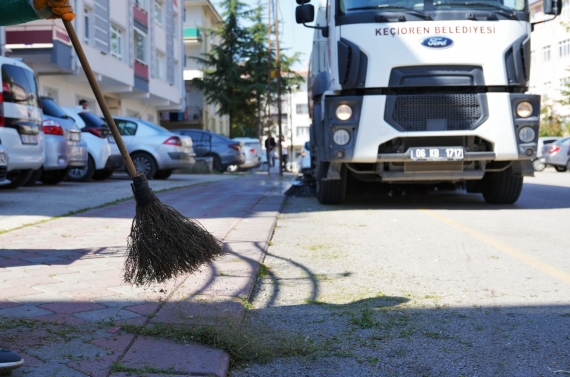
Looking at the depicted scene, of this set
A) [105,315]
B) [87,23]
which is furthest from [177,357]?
[87,23]

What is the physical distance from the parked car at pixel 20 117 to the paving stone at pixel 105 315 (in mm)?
7573

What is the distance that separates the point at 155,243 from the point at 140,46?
1274 inches

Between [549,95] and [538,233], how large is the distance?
57889 millimetres

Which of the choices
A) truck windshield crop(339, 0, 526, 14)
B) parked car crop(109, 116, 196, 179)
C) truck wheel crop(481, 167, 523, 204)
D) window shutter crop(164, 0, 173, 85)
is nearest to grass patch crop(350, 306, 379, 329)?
truck windshield crop(339, 0, 526, 14)

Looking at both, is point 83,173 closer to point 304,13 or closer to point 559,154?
point 304,13

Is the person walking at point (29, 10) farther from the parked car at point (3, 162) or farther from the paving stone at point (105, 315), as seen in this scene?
the parked car at point (3, 162)

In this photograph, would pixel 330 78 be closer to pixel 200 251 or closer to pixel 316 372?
pixel 200 251

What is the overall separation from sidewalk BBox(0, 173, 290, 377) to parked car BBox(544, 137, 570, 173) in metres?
22.8

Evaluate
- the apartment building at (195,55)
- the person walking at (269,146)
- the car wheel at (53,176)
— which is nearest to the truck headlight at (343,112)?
the car wheel at (53,176)

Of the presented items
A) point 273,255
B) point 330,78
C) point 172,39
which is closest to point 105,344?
point 273,255

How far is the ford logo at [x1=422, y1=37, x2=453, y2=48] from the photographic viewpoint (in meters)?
9.41

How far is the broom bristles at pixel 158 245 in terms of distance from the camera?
161 inches

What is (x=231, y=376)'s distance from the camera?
3.04m

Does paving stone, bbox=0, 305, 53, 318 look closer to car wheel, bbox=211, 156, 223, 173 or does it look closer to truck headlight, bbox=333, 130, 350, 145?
truck headlight, bbox=333, 130, 350, 145
